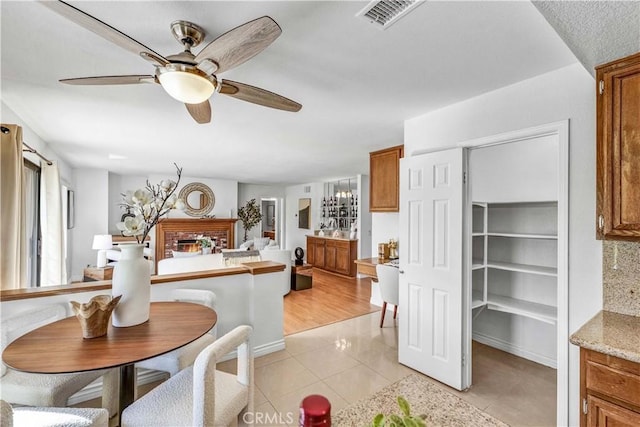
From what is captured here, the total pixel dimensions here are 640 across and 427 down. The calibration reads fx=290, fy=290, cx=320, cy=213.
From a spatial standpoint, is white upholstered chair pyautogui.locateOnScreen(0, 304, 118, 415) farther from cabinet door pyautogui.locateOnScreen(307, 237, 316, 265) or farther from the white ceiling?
cabinet door pyautogui.locateOnScreen(307, 237, 316, 265)

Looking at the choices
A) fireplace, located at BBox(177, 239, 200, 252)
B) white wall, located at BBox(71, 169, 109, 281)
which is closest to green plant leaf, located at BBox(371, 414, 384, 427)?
fireplace, located at BBox(177, 239, 200, 252)

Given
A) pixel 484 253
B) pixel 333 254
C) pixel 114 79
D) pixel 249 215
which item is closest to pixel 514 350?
pixel 484 253

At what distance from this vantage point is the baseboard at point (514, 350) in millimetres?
2738

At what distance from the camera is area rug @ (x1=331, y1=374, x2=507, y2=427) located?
72 cm

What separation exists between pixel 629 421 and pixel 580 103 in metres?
1.71

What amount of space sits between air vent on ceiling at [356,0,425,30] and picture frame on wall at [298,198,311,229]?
7.14 metres

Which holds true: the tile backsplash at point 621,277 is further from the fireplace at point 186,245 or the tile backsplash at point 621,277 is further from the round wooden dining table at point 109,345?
the fireplace at point 186,245

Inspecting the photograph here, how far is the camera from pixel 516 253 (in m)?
3.05

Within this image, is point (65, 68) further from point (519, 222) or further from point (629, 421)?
point (519, 222)

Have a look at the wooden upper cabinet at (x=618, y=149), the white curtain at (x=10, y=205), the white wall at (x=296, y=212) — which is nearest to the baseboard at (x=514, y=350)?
the wooden upper cabinet at (x=618, y=149)

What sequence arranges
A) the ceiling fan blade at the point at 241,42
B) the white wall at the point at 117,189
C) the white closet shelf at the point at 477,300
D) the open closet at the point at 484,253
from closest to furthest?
1. the ceiling fan blade at the point at 241,42
2. the open closet at the point at 484,253
3. the white closet shelf at the point at 477,300
4. the white wall at the point at 117,189

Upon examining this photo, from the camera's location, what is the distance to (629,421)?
1206mm

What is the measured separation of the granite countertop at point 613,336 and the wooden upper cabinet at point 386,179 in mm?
2085

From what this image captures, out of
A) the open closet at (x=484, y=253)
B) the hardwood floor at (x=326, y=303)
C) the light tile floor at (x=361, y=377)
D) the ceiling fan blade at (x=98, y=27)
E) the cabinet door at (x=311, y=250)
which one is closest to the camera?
the ceiling fan blade at (x=98, y=27)
